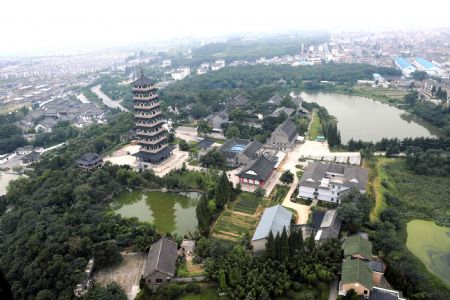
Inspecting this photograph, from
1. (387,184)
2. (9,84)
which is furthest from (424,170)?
(9,84)

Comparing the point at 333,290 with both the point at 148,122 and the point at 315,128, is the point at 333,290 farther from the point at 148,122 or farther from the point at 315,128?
the point at 315,128

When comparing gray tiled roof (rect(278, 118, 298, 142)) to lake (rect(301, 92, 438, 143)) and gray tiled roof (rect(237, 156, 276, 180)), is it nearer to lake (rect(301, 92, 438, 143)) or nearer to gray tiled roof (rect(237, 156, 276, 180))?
lake (rect(301, 92, 438, 143))

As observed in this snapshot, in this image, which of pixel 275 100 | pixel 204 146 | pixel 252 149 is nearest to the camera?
pixel 252 149

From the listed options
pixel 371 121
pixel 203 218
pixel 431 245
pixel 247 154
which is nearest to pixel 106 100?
pixel 247 154

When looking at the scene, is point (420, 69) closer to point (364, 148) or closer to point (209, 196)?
point (364, 148)

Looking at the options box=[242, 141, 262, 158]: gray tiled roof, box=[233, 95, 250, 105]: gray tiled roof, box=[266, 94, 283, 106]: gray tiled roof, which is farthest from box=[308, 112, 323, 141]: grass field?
box=[233, 95, 250, 105]: gray tiled roof

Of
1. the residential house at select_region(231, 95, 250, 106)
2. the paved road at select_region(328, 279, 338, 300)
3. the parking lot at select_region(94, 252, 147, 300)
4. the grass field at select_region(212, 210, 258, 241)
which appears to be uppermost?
the residential house at select_region(231, 95, 250, 106)
